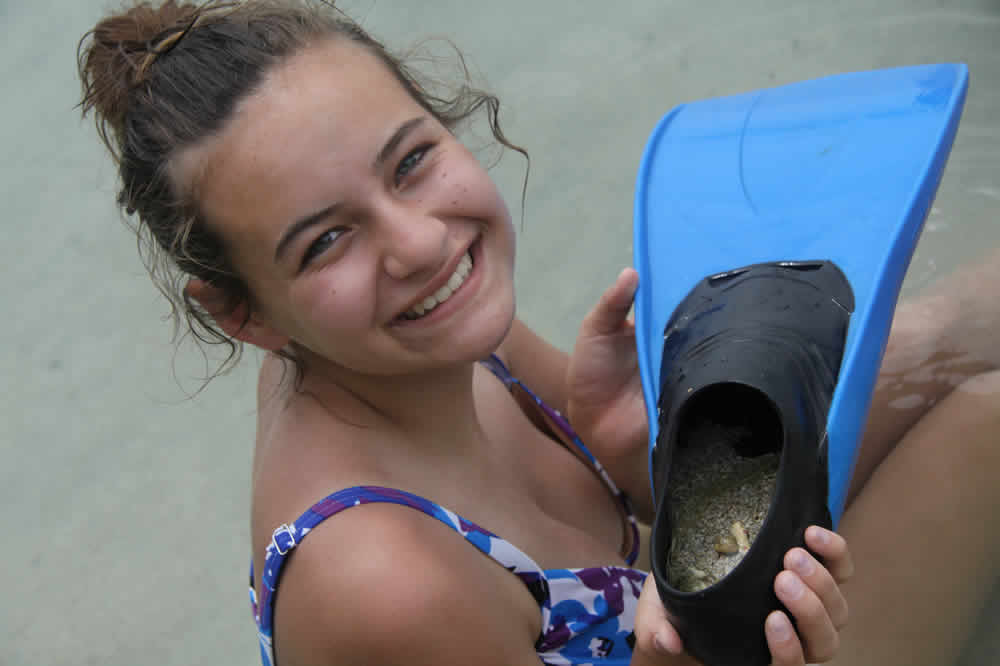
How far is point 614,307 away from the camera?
3.45 ft

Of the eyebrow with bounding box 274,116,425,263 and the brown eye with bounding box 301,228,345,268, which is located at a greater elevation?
the eyebrow with bounding box 274,116,425,263

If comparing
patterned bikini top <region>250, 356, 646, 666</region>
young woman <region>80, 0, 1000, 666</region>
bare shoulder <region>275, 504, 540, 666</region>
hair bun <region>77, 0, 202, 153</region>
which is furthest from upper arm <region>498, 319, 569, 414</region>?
hair bun <region>77, 0, 202, 153</region>

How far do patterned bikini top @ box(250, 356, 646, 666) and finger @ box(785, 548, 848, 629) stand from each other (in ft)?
0.85

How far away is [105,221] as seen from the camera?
210 centimetres

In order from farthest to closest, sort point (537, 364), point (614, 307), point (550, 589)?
1. point (537, 364)
2. point (614, 307)
3. point (550, 589)

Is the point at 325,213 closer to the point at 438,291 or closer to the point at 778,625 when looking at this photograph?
the point at 438,291

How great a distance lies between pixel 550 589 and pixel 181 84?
21.3 inches

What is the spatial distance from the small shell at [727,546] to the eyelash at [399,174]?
1.28 feet

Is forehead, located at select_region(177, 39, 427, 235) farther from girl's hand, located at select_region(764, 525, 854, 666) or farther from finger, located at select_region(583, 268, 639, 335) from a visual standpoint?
girl's hand, located at select_region(764, 525, 854, 666)

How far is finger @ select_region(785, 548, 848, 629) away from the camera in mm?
689

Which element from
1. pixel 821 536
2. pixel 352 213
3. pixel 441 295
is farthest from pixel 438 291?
pixel 821 536

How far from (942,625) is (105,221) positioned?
179cm

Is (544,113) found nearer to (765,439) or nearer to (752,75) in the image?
(752,75)

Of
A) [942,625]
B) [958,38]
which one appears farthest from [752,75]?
[942,625]
